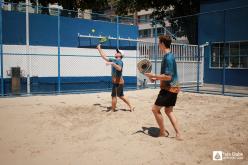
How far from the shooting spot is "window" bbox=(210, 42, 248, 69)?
1630 centimetres

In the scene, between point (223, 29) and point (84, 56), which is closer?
point (84, 56)

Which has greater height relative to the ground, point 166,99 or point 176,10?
point 176,10

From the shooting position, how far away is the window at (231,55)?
16300 mm

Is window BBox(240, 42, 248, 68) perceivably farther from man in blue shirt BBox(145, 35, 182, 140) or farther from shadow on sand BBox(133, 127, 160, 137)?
man in blue shirt BBox(145, 35, 182, 140)

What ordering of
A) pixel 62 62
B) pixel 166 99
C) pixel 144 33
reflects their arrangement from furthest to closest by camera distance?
pixel 144 33 < pixel 62 62 < pixel 166 99

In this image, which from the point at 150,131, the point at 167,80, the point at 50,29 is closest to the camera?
the point at 167,80

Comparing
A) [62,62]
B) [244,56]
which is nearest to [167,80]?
[62,62]

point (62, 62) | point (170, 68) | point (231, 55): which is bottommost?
point (170, 68)

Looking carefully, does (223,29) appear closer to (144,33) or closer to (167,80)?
(167,80)

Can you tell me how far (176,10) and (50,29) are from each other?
16845 mm

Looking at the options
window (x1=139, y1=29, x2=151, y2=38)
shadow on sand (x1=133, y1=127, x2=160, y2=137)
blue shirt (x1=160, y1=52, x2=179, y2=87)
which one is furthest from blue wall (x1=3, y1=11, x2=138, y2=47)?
window (x1=139, y1=29, x2=151, y2=38)

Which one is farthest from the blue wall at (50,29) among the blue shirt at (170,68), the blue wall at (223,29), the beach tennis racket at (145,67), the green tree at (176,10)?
the green tree at (176,10)

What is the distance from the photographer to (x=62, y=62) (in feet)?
48.8

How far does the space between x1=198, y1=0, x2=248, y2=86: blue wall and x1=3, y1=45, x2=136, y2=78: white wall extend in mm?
4578
